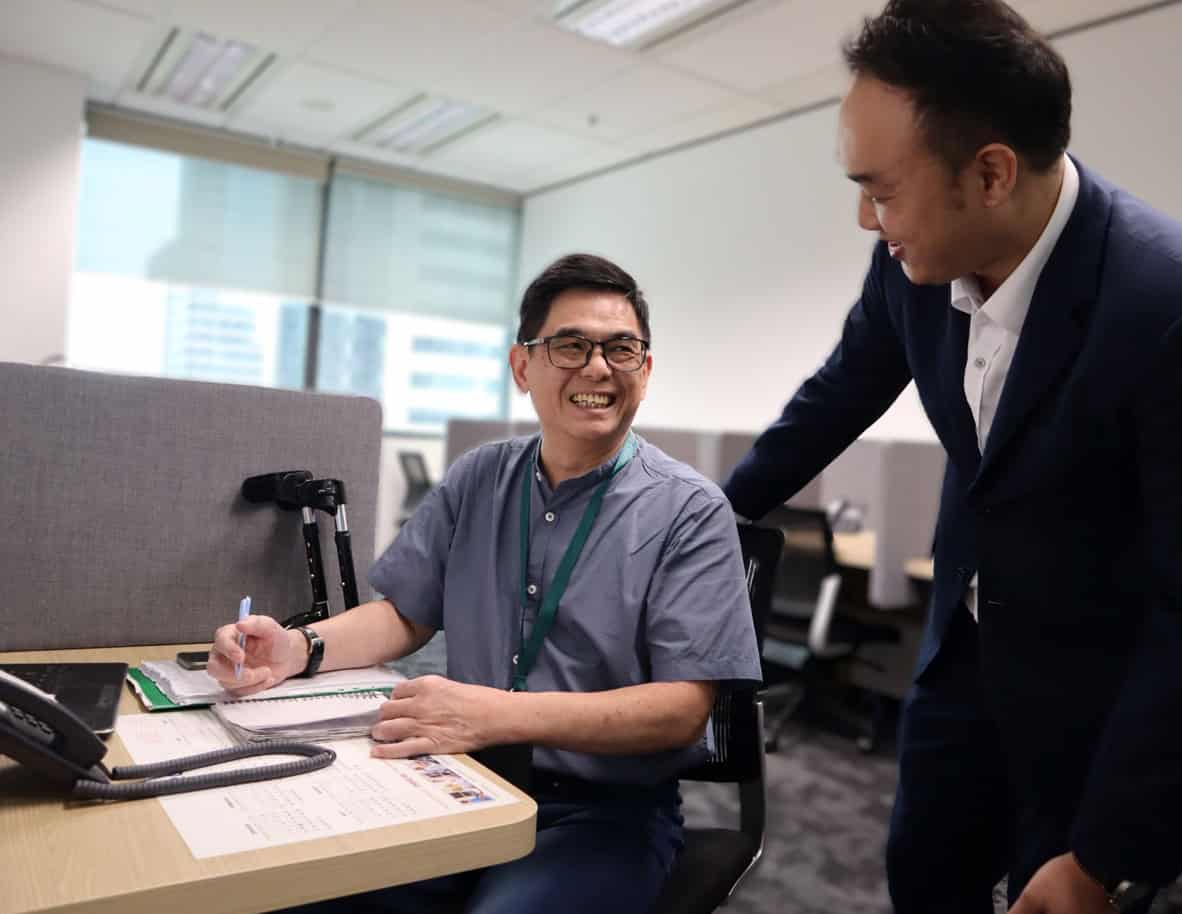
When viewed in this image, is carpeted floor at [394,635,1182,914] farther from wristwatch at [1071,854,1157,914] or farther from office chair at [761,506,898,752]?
wristwatch at [1071,854,1157,914]

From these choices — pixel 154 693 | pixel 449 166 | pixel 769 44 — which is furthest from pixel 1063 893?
pixel 449 166

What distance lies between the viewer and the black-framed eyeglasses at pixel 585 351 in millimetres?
1358

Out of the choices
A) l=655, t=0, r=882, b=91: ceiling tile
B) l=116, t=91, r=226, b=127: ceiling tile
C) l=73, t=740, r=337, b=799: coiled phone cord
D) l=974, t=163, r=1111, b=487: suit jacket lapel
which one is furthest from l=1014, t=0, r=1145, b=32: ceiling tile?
l=116, t=91, r=226, b=127: ceiling tile

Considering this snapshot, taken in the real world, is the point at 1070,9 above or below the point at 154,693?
above

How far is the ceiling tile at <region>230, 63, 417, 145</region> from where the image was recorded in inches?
196

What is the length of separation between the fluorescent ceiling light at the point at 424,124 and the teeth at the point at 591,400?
170 inches

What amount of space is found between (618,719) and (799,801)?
2.10 metres

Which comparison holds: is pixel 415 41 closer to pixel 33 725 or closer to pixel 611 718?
pixel 611 718

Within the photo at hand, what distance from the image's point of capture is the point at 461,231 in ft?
23.5

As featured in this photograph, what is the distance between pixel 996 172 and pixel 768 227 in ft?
14.8

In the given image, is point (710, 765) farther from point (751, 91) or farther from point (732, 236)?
point (732, 236)

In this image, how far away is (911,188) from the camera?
0.95 meters

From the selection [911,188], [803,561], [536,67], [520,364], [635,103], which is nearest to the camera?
[911,188]

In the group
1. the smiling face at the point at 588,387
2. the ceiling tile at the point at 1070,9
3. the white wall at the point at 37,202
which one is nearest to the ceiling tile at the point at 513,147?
the white wall at the point at 37,202
